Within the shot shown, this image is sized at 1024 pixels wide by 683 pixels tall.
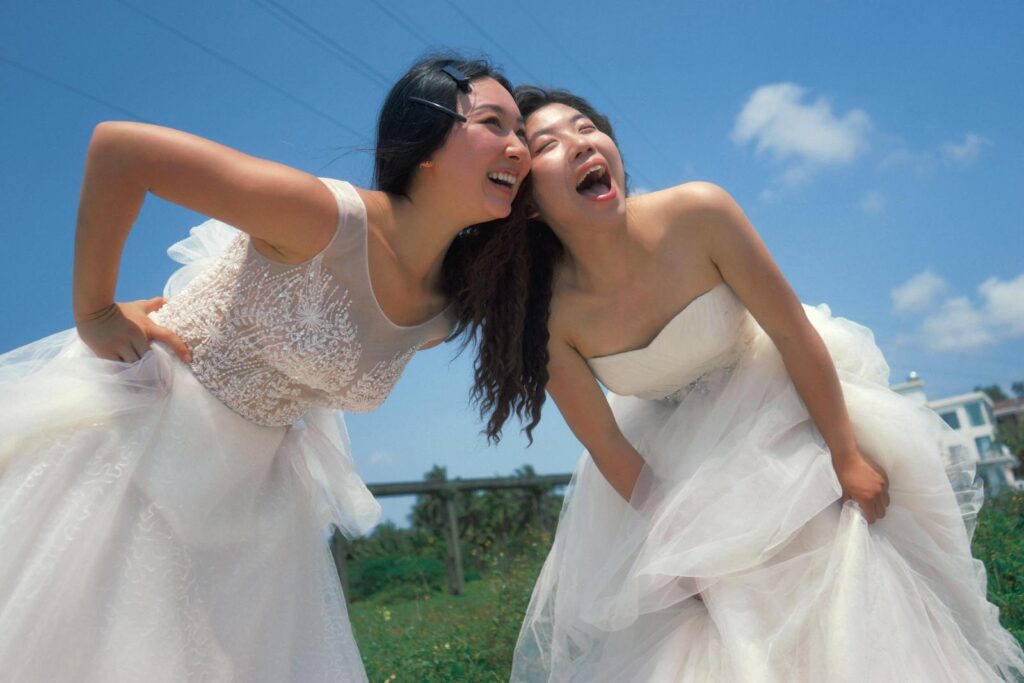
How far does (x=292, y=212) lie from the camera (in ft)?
7.87

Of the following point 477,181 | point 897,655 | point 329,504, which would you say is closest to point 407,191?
point 477,181

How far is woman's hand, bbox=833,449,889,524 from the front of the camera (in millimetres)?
2701

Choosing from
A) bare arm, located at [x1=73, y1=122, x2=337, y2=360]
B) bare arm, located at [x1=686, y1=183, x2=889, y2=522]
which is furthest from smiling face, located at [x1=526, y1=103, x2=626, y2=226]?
bare arm, located at [x1=73, y1=122, x2=337, y2=360]

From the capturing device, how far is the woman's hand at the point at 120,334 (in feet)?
8.06

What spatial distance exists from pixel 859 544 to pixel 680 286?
97 centimetres

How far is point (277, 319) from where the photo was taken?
254cm

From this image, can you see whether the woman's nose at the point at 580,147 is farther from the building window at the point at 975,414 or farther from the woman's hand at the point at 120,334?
the building window at the point at 975,414

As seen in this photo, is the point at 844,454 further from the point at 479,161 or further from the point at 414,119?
the point at 414,119

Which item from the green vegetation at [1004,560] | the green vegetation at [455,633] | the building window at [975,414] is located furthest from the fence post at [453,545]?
the building window at [975,414]

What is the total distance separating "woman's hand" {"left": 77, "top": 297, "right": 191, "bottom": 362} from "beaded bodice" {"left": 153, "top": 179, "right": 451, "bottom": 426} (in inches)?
2.7

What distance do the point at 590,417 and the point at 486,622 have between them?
2558mm

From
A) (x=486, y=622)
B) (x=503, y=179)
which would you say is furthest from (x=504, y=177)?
(x=486, y=622)

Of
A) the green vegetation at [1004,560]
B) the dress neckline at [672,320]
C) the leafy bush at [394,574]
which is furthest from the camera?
the leafy bush at [394,574]

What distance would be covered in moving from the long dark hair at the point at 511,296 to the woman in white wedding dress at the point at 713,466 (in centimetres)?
1
